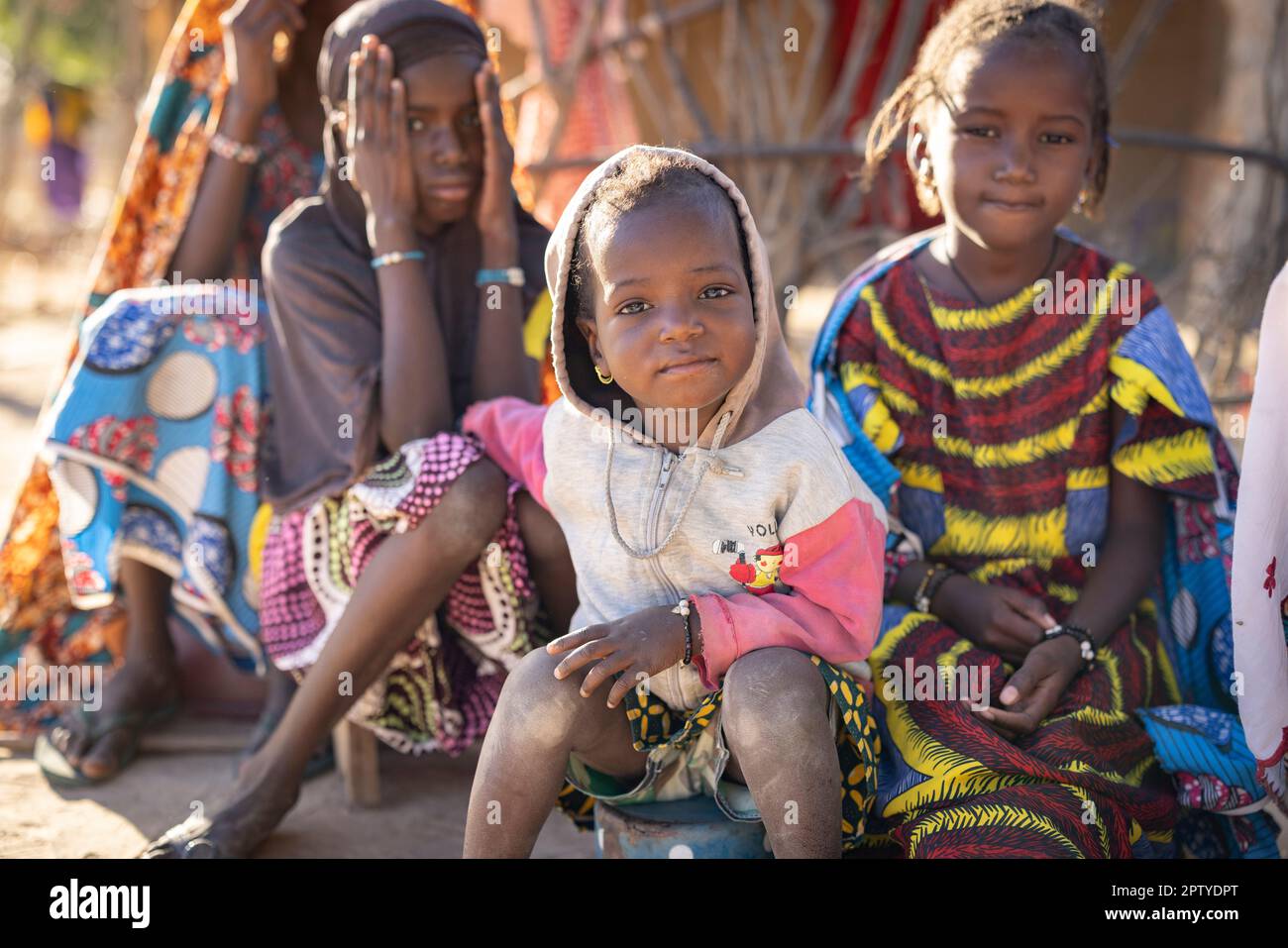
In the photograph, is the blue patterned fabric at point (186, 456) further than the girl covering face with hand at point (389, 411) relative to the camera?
Yes

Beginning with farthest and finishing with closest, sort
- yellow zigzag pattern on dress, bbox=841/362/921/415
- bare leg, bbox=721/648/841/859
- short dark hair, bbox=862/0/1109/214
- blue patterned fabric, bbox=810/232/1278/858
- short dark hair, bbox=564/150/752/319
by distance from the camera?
yellow zigzag pattern on dress, bbox=841/362/921/415 → short dark hair, bbox=862/0/1109/214 → blue patterned fabric, bbox=810/232/1278/858 → short dark hair, bbox=564/150/752/319 → bare leg, bbox=721/648/841/859

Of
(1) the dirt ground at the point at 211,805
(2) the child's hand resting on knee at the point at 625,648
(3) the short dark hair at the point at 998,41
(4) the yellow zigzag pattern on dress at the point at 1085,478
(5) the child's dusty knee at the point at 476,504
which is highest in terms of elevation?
(3) the short dark hair at the point at 998,41

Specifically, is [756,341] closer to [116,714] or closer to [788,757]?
[788,757]

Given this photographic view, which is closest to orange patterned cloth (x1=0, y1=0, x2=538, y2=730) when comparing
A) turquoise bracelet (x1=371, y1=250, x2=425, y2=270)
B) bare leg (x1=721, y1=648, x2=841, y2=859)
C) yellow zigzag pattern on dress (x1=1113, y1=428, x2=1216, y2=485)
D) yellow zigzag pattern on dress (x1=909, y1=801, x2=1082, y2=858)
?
turquoise bracelet (x1=371, y1=250, x2=425, y2=270)

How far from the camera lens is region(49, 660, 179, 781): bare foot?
2.96 meters

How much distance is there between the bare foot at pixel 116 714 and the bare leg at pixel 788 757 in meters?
1.75

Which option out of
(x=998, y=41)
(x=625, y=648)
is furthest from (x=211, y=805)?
(x=998, y=41)

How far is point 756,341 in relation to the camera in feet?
6.77

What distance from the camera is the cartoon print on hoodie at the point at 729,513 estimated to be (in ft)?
6.69

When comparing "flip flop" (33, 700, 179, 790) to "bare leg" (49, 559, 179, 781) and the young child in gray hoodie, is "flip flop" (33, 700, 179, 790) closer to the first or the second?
"bare leg" (49, 559, 179, 781)

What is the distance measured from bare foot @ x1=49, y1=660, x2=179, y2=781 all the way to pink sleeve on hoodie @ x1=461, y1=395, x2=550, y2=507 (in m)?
1.18

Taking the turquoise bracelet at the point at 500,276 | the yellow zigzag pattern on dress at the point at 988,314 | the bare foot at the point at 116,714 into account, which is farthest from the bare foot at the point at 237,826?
the yellow zigzag pattern on dress at the point at 988,314

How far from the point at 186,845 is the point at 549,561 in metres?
0.88

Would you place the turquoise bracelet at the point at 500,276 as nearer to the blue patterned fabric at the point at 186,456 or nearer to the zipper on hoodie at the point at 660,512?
the blue patterned fabric at the point at 186,456
